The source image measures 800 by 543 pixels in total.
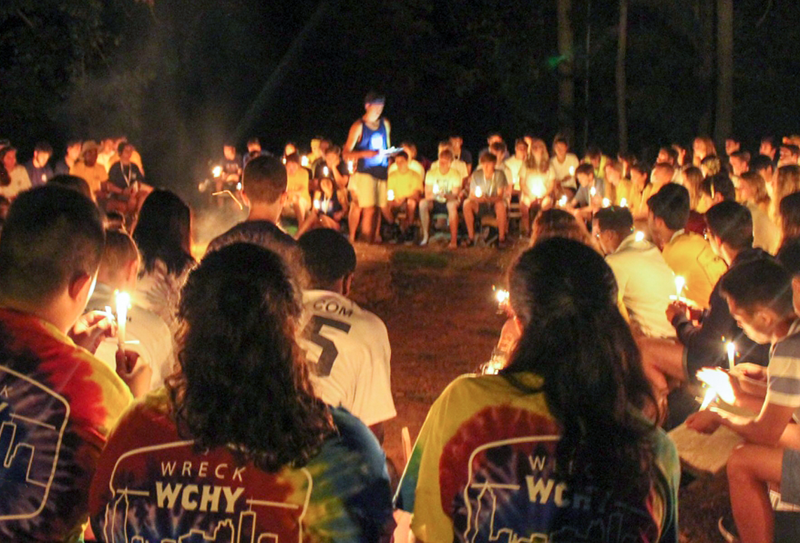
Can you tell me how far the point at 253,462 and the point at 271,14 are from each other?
27.6 m

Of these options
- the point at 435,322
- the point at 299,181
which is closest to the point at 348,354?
the point at 435,322

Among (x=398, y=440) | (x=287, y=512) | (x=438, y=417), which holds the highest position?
(x=438, y=417)

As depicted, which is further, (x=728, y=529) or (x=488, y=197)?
(x=488, y=197)

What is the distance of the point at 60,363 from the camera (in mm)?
2709

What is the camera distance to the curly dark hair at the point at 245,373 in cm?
241

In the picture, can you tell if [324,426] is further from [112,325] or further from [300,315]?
[112,325]

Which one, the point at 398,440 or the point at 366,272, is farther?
the point at 366,272

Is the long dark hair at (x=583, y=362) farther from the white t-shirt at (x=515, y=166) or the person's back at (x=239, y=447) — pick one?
the white t-shirt at (x=515, y=166)

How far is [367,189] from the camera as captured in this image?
1564 cm

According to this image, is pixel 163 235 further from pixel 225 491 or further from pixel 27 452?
pixel 225 491

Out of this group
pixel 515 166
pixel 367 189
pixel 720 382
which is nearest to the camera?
pixel 720 382

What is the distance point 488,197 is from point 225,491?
44.1 ft

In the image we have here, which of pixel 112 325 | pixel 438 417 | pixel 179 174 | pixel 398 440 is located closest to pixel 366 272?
pixel 398 440

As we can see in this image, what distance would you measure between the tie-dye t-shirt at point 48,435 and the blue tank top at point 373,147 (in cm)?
1286
